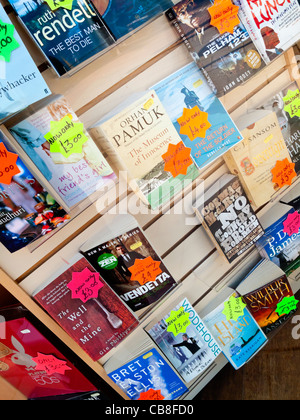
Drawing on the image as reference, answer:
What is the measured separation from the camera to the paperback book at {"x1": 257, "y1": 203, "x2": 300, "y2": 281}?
2.25 meters

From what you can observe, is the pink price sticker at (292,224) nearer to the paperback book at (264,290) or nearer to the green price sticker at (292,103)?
the paperback book at (264,290)

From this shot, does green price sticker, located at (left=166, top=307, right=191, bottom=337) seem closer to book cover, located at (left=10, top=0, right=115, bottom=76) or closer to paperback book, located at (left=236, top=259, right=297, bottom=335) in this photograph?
paperback book, located at (left=236, top=259, right=297, bottom=335)

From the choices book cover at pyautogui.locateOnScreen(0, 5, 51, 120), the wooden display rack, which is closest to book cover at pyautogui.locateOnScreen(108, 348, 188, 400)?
the wooden display rack

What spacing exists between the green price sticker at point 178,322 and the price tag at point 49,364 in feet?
1.84

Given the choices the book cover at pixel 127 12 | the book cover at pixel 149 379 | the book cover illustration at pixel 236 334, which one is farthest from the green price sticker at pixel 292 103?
the book cover at pixel 149 379

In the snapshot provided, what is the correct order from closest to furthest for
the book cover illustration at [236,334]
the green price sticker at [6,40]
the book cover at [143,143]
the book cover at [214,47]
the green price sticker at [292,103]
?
1. the green price sticker at [6,40]
2. the book cover at [143,143]
3. the book cover at [214,47]
4. the green price sticker at [292,103]
5. the book cover illustration at [236,334]

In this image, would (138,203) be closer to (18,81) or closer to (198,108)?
(198,108)

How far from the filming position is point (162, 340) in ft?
6.51

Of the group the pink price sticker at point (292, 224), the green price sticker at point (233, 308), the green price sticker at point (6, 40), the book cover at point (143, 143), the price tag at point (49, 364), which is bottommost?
the green price sticker at point (233, 308)

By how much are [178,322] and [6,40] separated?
1.54m

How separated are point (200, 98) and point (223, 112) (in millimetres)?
145

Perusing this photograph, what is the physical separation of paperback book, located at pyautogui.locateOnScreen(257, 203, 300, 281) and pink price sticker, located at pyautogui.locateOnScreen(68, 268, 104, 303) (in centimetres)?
111

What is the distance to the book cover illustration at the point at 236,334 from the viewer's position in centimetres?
218

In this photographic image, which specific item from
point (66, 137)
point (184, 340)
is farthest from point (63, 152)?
point (184, 340)
